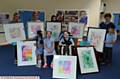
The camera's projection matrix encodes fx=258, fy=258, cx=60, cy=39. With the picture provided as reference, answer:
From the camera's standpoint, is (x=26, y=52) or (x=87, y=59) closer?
(x=87, y=59)

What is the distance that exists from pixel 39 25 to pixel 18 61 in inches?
58.9

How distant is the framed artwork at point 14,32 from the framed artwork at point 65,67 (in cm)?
188

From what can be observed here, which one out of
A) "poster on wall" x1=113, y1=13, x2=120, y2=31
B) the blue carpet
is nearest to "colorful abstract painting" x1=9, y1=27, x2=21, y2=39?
the blue carpet

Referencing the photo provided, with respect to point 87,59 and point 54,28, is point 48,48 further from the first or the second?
point 54,28

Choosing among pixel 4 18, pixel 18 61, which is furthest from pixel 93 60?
pixel 4 18

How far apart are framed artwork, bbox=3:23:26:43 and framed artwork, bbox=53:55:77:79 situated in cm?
188

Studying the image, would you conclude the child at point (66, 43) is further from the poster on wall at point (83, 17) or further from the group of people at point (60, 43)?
the poster on wall at point (83, 17)

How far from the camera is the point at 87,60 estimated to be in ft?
18.4

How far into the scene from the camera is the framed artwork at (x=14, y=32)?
671cm

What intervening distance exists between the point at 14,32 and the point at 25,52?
1.01 metres

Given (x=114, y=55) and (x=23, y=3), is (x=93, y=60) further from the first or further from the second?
(x=23, y=3)

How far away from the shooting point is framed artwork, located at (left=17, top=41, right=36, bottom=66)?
5949 mm

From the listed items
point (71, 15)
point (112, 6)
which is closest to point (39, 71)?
point (71, 15)

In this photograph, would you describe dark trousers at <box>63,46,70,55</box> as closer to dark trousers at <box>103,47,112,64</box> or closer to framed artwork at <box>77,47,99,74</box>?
framed artwork at <box>77,47,99,74</box>
